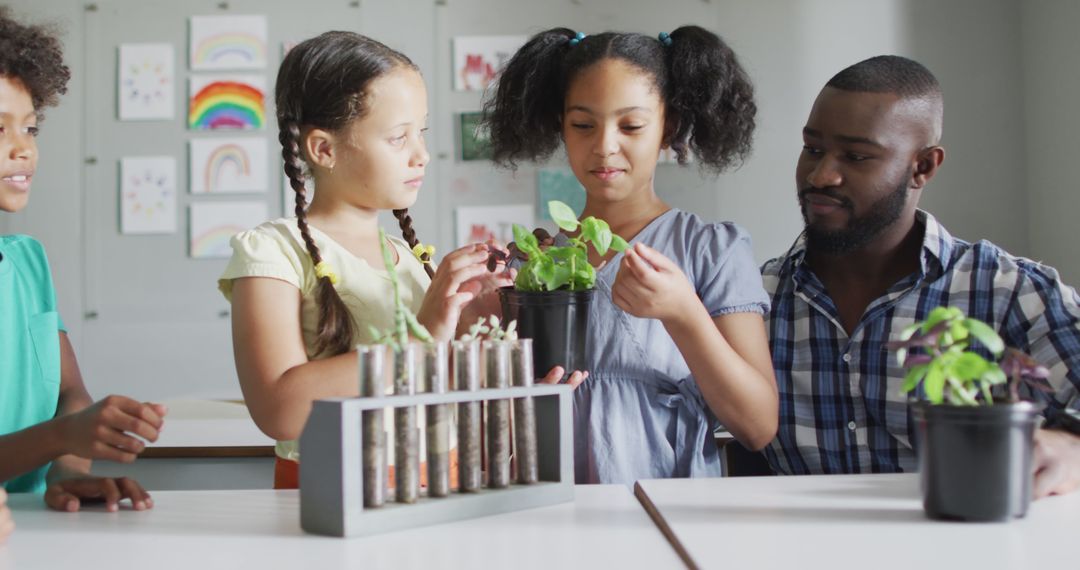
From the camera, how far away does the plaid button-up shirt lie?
168 centimetres

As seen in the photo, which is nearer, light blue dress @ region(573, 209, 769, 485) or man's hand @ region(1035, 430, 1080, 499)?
man's hand @ region(1035, 430, 1080, 499)

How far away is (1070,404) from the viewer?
1555mm

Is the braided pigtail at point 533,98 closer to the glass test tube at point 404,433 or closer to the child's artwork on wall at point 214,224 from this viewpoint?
the glass test tube at point 404,433

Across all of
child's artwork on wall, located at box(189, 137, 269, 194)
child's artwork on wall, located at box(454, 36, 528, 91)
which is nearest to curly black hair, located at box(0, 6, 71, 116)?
child's artwork on wall, located at box(189, 137, 269, 194)

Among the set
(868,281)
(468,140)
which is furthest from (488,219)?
(868,281)

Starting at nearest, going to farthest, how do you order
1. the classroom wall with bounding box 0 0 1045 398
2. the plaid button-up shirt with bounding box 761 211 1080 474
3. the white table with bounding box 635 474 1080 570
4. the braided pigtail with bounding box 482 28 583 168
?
1. the white table with bounding box 635 474 1080 570
2. the plaid button-up shirt with bounding box 761 211 1080 474
3. the braided pigtail with bounding box 482 28 583 168
4. the classroom wall with bounding box 0 0 1045 398

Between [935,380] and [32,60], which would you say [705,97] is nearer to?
[935,380]

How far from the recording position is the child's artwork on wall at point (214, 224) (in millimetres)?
4020

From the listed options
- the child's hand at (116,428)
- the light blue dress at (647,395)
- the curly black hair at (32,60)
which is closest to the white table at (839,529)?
the light blue dress at (647,395)

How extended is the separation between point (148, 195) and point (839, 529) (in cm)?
357

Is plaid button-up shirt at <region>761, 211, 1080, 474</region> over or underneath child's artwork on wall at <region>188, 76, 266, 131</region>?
underneath

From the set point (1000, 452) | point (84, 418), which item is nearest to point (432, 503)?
point (84, 418)

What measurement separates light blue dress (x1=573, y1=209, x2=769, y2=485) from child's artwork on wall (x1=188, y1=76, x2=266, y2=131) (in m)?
2.81

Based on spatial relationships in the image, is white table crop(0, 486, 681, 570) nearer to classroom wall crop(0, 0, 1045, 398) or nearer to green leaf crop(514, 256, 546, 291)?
green leaf crop(514, 256, 546, 291)
